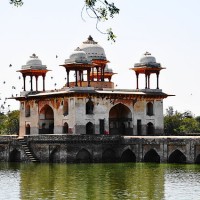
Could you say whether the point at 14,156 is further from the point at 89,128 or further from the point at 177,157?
the point at 177,157

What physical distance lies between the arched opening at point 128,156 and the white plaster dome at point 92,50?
8.93 metres

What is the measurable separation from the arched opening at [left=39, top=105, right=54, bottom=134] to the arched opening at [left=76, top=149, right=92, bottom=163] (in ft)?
22.7

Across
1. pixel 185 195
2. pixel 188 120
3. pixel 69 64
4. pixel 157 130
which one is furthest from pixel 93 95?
pixel 188 120

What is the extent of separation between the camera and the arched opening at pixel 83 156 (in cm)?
4969

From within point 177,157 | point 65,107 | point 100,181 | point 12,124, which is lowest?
point 100,181

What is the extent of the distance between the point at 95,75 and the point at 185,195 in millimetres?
31087

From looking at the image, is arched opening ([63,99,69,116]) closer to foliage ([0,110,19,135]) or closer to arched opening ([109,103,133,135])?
arched opening ([109,103,133,135])

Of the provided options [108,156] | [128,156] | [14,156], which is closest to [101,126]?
[108,156]

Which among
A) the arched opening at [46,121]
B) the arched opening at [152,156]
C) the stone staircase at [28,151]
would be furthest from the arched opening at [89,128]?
the arched opening at [152,156]

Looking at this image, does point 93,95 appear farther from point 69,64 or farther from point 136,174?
point 136,174

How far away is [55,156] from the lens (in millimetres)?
50062

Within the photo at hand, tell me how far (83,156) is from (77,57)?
721 cm

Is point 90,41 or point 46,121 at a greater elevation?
point 90,41

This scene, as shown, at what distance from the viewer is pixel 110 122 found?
183 ft
